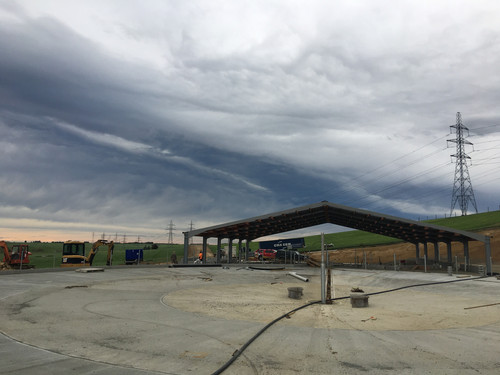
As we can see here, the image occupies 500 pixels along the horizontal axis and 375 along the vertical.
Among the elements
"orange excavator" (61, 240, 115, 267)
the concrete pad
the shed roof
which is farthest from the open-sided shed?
the concrete pad

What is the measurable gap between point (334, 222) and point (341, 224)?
1.36 m

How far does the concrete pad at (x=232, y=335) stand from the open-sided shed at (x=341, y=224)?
60.4 feet

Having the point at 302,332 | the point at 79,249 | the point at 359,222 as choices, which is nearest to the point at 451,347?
the point at 302,332

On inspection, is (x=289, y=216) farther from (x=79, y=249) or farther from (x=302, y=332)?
(x=302, y=332)

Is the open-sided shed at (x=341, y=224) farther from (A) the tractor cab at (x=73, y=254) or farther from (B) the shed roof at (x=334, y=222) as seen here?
(A) the tractor cab at (x=73, y=254)

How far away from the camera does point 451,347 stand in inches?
356

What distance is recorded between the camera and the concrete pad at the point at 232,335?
7320 millimetres

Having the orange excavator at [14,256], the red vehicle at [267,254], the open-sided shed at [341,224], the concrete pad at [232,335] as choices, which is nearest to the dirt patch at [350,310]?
the concrete pad at [232,335]

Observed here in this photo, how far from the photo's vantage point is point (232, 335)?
388 inches

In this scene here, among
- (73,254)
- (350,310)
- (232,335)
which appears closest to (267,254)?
(73,254)

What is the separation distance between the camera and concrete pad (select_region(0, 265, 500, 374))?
7.32 metres

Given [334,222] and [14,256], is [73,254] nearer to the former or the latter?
[14,256]

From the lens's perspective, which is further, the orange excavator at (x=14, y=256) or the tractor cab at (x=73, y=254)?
the tractor cab at (x=73, y=254)

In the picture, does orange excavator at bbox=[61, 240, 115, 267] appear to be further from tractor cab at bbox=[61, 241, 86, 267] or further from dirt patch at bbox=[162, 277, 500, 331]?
dirt patch at bbox=[162, 277, 500, 331]
